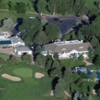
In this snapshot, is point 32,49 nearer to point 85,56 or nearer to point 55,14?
point 85,56

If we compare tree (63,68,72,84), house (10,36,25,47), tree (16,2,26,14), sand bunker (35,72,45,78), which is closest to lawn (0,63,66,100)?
sand bunker (35,72,45,78)

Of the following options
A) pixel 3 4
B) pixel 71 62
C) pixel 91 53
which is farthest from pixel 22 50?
pixel 3 4

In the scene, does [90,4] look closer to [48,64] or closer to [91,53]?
[91,53]

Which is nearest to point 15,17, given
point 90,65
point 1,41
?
point 1,41

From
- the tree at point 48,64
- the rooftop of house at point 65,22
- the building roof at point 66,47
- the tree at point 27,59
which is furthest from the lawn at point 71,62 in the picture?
the rooftop of house at point 65,22

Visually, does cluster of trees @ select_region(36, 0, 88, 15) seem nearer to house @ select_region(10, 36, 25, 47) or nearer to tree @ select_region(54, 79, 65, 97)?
house @ select_region(10, 36, 25, 47)
